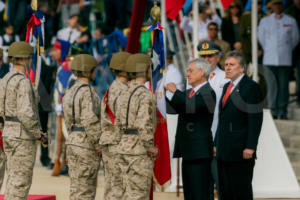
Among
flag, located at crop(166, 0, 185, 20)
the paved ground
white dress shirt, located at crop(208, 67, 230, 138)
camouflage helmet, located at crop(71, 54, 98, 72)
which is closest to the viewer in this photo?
camouflage helmet, located at crop(71, 54, 98, 72)

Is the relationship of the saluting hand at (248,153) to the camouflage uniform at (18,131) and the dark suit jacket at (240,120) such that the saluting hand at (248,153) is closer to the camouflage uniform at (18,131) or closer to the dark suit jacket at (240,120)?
the dark suit jacket at (240,120)

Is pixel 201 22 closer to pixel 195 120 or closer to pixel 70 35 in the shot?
pixel 70 35

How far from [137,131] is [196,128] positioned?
66cm

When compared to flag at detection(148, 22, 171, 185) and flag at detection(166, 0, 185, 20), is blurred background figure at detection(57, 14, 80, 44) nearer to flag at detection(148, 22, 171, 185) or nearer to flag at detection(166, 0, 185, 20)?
flag at detection(166, 0, 185, 20)

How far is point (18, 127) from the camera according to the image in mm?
9484

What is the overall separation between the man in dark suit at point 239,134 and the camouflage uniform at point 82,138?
153cm

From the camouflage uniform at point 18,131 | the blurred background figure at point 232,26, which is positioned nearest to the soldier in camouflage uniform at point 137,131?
the camouflage uniform at point 18,131

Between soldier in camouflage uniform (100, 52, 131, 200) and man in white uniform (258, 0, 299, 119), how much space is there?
490 centimetres

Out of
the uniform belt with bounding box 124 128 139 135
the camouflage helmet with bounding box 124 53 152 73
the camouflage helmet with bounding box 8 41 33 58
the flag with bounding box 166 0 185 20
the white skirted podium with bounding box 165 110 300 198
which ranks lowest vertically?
the white skirted podium with bounding box 165 110 300 198

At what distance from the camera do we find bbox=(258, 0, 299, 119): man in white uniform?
13703mm

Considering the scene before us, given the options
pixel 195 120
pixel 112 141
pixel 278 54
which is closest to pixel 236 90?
pixel 195 120

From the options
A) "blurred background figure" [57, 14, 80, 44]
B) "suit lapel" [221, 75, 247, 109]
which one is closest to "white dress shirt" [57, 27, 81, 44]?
"blurred background figure" [57, 14, 80, 44]

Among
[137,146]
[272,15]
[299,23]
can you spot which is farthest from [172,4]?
[137,146]

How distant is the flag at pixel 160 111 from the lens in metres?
9.92
